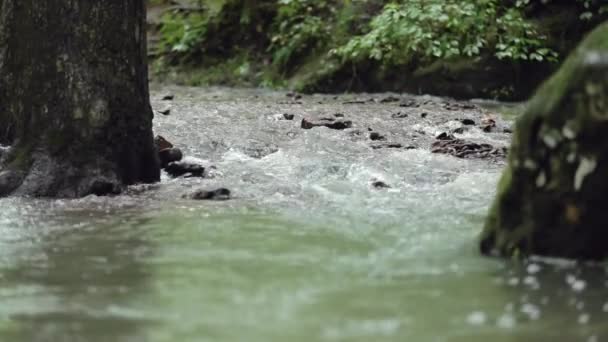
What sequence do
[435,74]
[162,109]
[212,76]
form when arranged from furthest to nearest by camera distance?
[212,76] < [435,74] < [162,109]

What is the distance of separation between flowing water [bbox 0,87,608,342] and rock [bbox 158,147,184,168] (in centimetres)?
33

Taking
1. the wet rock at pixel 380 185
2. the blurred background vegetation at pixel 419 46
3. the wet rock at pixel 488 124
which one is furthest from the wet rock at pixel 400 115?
the wet rock at pixel 380 185

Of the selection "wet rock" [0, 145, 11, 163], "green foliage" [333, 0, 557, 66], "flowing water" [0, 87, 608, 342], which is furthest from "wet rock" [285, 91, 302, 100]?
"wet rock" [0, 145, 11, 163]

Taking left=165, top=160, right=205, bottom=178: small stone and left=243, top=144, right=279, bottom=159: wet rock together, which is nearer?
left=165, top=160, right=205, bottom=178: small stone

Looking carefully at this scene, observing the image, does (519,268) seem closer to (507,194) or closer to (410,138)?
(507,194)

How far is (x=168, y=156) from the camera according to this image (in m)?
6.46

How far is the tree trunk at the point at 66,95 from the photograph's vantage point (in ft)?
18.2

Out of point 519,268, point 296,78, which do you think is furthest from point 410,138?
point 296,78

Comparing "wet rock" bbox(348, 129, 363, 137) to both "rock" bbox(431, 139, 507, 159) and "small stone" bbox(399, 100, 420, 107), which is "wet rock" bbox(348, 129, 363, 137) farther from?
"small stone" bbox(399, 100, 420, 107)

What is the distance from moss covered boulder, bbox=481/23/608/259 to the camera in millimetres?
3434

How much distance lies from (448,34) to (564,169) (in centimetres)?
900

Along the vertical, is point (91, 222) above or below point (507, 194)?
below

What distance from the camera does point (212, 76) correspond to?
15055 millimetres

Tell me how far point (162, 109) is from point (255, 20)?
604cm
